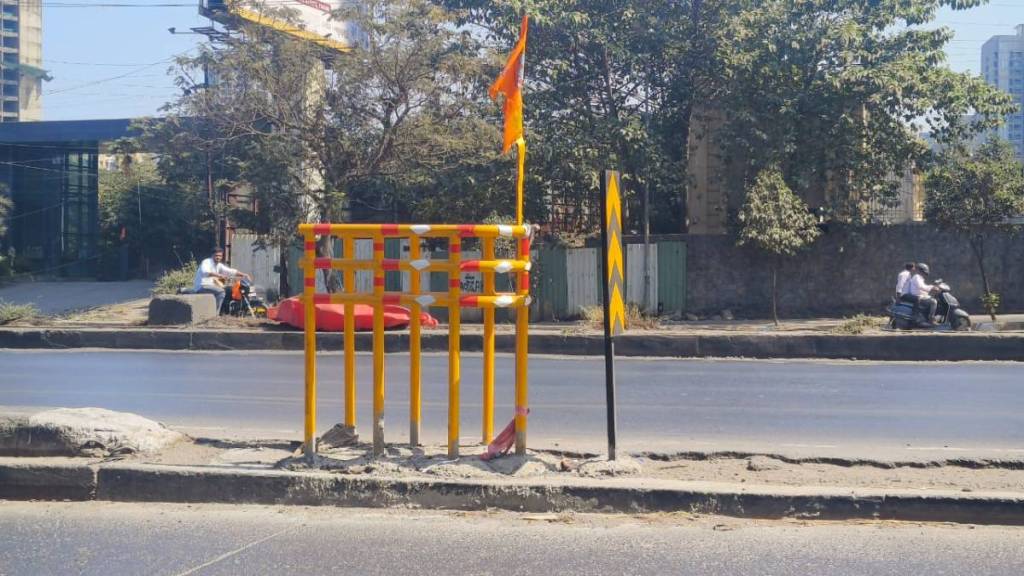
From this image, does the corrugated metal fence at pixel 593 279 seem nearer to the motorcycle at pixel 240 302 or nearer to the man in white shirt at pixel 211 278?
the motorcycle at pixel 240 302

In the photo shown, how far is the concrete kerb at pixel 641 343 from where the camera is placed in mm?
14266

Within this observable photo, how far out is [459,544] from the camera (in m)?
5.46

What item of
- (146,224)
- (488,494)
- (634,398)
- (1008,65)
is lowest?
(488,494)

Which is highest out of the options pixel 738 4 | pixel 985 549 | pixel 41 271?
pixel 738 4

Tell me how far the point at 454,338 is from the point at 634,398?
4112 millimetres

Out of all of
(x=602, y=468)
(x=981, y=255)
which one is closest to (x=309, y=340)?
(x=602, y=468)

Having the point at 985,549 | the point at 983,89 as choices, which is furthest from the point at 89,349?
the point at 983,89

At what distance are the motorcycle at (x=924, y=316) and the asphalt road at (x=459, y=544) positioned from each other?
12.1 meters

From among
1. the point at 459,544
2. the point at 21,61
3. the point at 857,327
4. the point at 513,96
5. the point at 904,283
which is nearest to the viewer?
the point at 459,544

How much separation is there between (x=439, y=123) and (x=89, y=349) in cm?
818

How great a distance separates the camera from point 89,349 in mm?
15992

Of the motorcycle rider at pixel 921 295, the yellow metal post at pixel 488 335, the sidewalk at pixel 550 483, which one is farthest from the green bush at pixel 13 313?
the motorcycle rider at pixel 921 295

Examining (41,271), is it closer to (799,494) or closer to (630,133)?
(630,133)

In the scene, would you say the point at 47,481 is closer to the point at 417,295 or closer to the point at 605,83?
the point at 417,295
